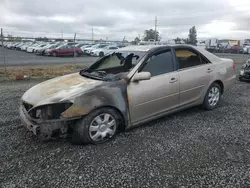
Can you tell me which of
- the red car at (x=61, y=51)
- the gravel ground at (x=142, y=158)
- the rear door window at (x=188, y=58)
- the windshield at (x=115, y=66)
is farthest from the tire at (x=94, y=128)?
the red car at (x=61, y=51)

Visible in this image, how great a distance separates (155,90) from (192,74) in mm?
1049

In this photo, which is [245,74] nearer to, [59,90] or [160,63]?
[160,63]

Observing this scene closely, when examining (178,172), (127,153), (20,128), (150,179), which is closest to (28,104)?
(20,128)

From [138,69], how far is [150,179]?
181 cm

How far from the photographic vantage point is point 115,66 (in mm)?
4203

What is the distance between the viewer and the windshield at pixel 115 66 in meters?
3.66

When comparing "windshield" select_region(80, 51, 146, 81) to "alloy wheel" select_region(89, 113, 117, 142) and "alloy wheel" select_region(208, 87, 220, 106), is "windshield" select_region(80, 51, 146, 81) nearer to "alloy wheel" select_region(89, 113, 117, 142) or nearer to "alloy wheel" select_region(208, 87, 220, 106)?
"alloy wheel" select_region(89, 113, 117, 142)

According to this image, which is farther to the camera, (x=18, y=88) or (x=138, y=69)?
(x=18, y=88)

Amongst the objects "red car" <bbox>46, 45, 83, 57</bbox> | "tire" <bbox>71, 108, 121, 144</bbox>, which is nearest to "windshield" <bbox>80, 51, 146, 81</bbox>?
"tire" <bbox>71, 108, 121, 144</bbox>

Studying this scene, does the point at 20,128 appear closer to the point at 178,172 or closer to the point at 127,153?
the point at 127,153

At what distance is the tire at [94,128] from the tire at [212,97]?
2263 millimetres

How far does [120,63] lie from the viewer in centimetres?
415

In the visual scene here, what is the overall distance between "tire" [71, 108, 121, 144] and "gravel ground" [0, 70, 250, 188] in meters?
0.11

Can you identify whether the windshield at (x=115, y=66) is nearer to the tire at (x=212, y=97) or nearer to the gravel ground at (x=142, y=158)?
the gravel ground at (x=142, y=158)
